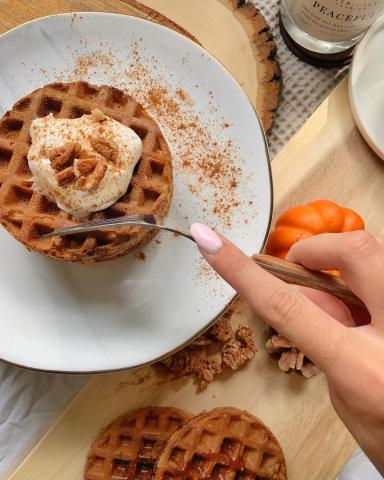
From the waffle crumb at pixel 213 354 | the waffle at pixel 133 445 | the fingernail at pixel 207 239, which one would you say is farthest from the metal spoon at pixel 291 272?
the waffle at pixel 133 445

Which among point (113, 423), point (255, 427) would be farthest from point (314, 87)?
point (113, 423)

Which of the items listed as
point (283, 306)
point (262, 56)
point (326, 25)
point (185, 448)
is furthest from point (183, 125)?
point (185, 448)

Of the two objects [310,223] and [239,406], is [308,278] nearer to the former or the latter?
[310,223]

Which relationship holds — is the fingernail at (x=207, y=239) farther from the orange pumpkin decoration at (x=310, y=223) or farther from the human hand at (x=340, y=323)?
the orange pumpkin decoration at (x=310, y=223)

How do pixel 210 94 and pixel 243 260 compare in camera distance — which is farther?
pixel 210 94

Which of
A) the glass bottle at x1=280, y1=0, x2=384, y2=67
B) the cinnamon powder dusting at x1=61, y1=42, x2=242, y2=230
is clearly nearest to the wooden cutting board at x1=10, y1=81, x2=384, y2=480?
the cinnamon powder dusting at x1=61, y1=42, x2=242, y2=230

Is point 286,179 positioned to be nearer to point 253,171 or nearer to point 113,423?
point 253,171
